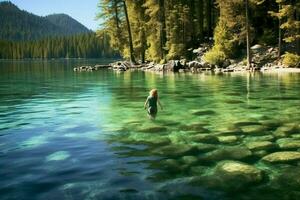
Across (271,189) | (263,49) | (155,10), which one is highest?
(155,10)

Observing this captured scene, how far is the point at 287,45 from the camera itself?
47.5 meters

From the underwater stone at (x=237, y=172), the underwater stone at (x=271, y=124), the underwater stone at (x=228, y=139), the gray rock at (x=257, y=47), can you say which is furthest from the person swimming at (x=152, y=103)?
the gray rock at (x=257, y=47)

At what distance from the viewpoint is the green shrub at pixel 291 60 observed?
40562mm

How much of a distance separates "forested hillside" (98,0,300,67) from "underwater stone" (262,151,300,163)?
3264 cm

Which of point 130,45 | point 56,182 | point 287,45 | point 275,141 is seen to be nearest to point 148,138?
point 275,141

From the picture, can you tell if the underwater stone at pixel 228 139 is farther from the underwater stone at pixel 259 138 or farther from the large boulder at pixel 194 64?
the large boulder at pixel 194 64

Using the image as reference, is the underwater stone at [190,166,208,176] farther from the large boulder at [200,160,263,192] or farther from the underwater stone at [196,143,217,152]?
the underwater stone at [196,143,217,152]

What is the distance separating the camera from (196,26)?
6500 cm

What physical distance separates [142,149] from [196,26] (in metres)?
56.0

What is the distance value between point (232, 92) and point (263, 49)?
83.2 feet

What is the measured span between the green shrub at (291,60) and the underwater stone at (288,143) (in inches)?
1214

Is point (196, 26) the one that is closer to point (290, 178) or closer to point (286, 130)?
point (286, 130)

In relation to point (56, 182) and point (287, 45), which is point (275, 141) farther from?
point (287, 45)

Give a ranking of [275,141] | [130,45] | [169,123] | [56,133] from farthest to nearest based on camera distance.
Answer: [130,45] → [169,123] → [56,133] → [275,141]
